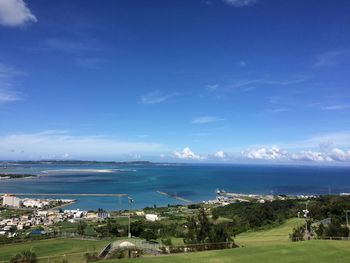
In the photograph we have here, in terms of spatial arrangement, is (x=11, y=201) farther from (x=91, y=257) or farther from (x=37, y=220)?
(x=91, y=257)

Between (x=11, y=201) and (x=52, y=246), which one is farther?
(x=11, y=201)

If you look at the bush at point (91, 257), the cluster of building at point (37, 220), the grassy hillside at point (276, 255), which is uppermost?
the grassy hillside at point (276, 255)

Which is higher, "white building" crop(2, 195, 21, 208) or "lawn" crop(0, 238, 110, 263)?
"lawn" crop(0, 238, 110, 263)

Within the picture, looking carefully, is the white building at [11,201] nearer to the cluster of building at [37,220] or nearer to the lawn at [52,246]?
the cluster of building at [37,220]

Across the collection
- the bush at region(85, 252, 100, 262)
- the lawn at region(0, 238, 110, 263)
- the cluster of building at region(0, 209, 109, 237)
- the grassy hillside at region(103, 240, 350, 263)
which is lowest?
the cluster of building at region(0, 209, 109, 237)

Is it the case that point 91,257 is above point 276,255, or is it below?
below

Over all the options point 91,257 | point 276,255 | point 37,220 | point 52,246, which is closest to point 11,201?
point 37,220

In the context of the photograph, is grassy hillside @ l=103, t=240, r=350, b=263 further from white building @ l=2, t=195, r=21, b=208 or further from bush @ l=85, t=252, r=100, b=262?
white building @ l=2, t=195, r=21, b=208

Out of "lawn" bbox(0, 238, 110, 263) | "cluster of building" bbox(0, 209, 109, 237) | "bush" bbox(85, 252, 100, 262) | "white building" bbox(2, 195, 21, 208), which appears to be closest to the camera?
"bush" bbox(85, 252, 100, 262)

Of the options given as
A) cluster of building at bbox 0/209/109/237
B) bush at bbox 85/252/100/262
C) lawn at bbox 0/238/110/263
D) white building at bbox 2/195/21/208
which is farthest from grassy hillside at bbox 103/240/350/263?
white building at bbox 2/195/21/208

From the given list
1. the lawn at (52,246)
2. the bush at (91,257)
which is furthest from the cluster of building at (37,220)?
the bush at (91,257)

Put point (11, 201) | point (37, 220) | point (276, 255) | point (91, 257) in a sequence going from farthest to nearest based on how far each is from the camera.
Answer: point (11, 201), point (37, 220), point (91, 257), point (276, 255)
